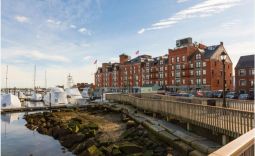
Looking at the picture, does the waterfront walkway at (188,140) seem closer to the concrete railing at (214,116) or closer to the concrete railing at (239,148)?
the concrete railing at (214,116)

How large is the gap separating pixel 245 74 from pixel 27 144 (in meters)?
52.3

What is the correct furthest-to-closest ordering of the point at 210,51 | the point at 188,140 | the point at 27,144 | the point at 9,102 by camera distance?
the point at 210,51 → the point at 9,102 → the point at 27,144 → the point at 188,140

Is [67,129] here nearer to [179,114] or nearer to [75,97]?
[179,114]

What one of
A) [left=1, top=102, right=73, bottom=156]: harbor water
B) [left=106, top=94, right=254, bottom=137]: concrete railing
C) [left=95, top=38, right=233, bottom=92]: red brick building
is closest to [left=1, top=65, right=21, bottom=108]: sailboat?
[left=1, top=102, right=73, bottom=156]: harbor water

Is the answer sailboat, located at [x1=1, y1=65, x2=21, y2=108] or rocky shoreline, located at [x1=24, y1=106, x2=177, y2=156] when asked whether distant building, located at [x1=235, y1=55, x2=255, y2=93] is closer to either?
rocky shoreline, located at [x1=24, y1=106, x2=177, y2=156]

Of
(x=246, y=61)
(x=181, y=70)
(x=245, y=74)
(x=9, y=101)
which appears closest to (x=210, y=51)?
(x=181, y=70)

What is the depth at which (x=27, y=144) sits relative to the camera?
65.3 ft

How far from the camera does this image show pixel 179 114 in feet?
54.7

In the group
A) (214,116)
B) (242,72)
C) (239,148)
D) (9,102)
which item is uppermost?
(242,72)

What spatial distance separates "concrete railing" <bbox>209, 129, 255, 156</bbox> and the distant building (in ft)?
189

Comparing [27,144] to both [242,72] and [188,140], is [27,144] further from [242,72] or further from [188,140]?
[242,72]

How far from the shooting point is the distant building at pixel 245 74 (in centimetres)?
5531

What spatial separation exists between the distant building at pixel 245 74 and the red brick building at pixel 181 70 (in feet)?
25.2

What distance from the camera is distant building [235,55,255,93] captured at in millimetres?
55312
